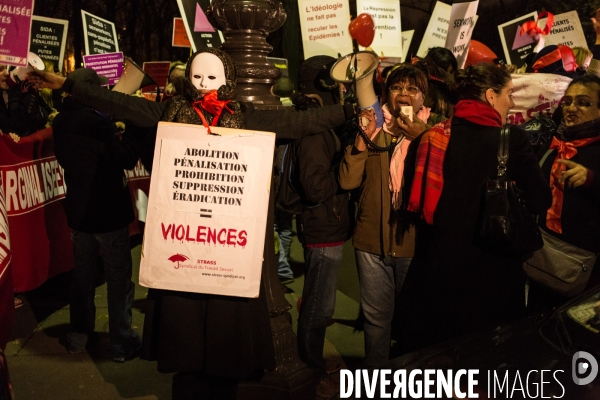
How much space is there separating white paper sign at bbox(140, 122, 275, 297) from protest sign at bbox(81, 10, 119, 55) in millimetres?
7067

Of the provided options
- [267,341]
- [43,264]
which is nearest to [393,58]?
[43,264]

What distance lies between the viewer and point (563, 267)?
3.86 meters

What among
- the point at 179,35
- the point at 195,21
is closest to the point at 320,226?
the point at 195,21

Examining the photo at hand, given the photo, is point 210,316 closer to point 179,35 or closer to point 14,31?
point 14,31

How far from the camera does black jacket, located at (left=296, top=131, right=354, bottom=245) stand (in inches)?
158

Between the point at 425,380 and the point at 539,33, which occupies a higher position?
the point at 539,33

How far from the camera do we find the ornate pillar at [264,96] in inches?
154

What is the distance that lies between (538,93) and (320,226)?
298cm

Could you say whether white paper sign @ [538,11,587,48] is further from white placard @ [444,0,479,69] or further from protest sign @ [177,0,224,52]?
protest sign @ [177,0,224,52]

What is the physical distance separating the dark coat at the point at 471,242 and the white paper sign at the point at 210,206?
0.99 meters

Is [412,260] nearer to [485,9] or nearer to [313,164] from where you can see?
[313,164]

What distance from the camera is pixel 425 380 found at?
262cm

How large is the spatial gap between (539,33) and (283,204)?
6.53 metres

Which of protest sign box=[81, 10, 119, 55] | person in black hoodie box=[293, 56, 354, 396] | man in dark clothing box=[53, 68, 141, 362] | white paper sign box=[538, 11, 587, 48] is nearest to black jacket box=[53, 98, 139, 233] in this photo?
man in dark clothing box=[53, 68, 141, 362]
